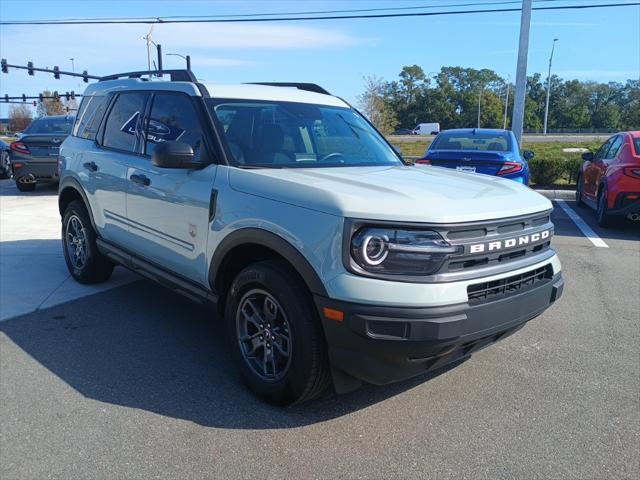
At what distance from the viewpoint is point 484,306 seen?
2828 millimetres

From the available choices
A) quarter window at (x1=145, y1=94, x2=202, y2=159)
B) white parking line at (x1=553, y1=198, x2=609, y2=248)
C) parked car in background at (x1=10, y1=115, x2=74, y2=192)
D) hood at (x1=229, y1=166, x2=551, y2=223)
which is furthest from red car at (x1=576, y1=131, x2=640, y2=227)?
parked car in background at (x1=10, y1=115, x2=74, y2=192)

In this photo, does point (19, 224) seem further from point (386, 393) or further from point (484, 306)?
point (484, 306)

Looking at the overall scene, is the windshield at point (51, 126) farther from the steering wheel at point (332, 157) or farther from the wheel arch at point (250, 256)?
the wheel arch at point (250, 256)

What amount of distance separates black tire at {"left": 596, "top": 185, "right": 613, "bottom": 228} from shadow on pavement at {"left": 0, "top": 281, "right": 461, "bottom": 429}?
6.67 metres

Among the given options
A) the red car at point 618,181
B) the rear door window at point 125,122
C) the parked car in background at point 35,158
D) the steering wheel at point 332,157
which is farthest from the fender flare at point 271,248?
the parked car in background at point 35,158

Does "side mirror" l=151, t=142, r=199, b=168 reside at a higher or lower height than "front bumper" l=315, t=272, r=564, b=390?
higher

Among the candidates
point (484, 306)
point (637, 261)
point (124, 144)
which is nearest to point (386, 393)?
point (484, 306)

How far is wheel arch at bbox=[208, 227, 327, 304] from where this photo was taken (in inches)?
114

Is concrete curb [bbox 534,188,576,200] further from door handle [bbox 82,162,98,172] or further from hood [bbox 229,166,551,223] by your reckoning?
door handle [bbox 82,162,98,172]

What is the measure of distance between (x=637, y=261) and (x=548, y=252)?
452 cm

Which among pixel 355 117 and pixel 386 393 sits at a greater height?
pixel 355 117

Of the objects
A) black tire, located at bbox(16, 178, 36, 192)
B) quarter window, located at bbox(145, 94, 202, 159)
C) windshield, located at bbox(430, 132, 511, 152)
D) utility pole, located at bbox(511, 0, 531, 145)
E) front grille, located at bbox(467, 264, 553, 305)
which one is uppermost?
utility pole, located at bbox(511, 0, 531, 145)

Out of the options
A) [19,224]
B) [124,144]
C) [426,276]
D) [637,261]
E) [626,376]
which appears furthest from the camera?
[19,224]

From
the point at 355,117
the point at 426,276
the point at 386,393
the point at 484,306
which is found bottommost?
the point at 386,393
